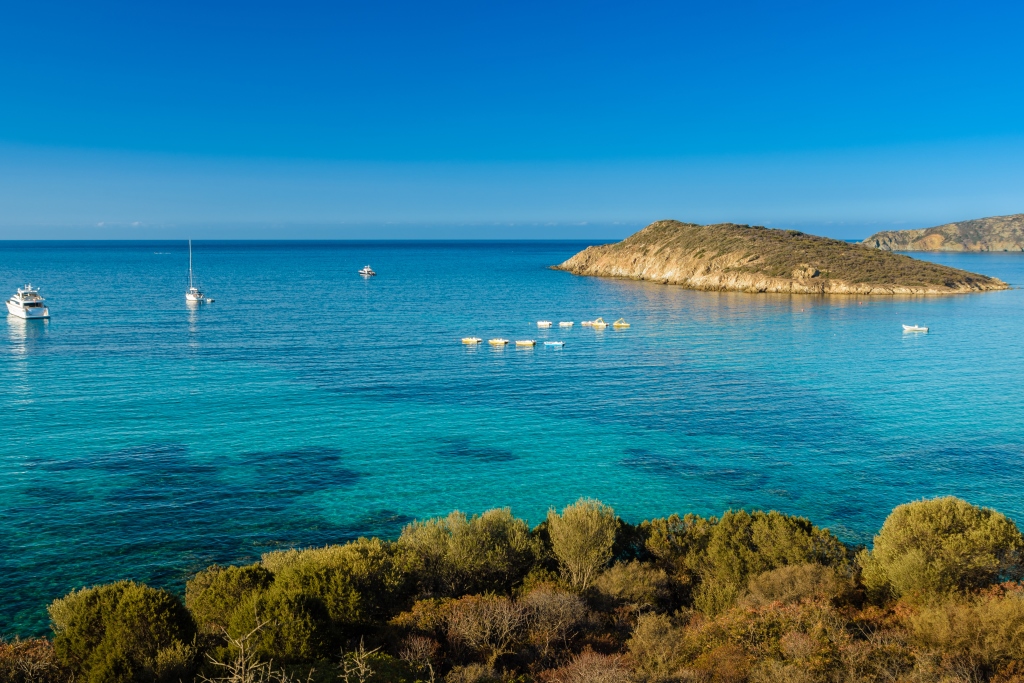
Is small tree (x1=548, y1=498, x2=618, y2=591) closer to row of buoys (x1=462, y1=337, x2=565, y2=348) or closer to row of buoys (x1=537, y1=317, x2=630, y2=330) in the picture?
row of buoys (x1=462, y1=337, x2=565, y2=348)

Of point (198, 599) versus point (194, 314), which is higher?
point (194, 314)

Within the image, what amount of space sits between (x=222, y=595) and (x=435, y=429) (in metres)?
24.0

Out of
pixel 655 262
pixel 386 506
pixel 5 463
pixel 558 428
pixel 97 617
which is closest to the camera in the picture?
pixel 97 617

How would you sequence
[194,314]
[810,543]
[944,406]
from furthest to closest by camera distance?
1. [194,314]
2. [944,406]
3. [810,543]

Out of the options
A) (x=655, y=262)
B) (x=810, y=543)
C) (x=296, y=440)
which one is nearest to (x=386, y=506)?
(x=296, y=440)

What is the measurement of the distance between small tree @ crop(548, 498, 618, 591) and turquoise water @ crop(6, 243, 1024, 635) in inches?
326

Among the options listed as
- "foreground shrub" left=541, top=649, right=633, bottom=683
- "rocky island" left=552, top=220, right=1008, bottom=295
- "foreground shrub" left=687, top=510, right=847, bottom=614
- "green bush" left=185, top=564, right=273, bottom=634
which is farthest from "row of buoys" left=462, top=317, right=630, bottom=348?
"rocky island" left=552, top=220, right=1008, bottom=295

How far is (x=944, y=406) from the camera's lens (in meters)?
47.5

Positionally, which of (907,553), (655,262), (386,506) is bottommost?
(386,506)

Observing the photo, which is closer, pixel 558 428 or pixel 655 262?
pixel 558 428

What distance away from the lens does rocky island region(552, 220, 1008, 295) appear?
130500mm

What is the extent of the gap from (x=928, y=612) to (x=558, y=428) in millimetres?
26807

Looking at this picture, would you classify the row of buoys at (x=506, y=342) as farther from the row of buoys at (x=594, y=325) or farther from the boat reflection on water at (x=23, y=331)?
the boat reflection on water at (x=23, y=331)

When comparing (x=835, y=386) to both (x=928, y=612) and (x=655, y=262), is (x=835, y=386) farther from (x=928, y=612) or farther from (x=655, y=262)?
(x=655, y=262)
